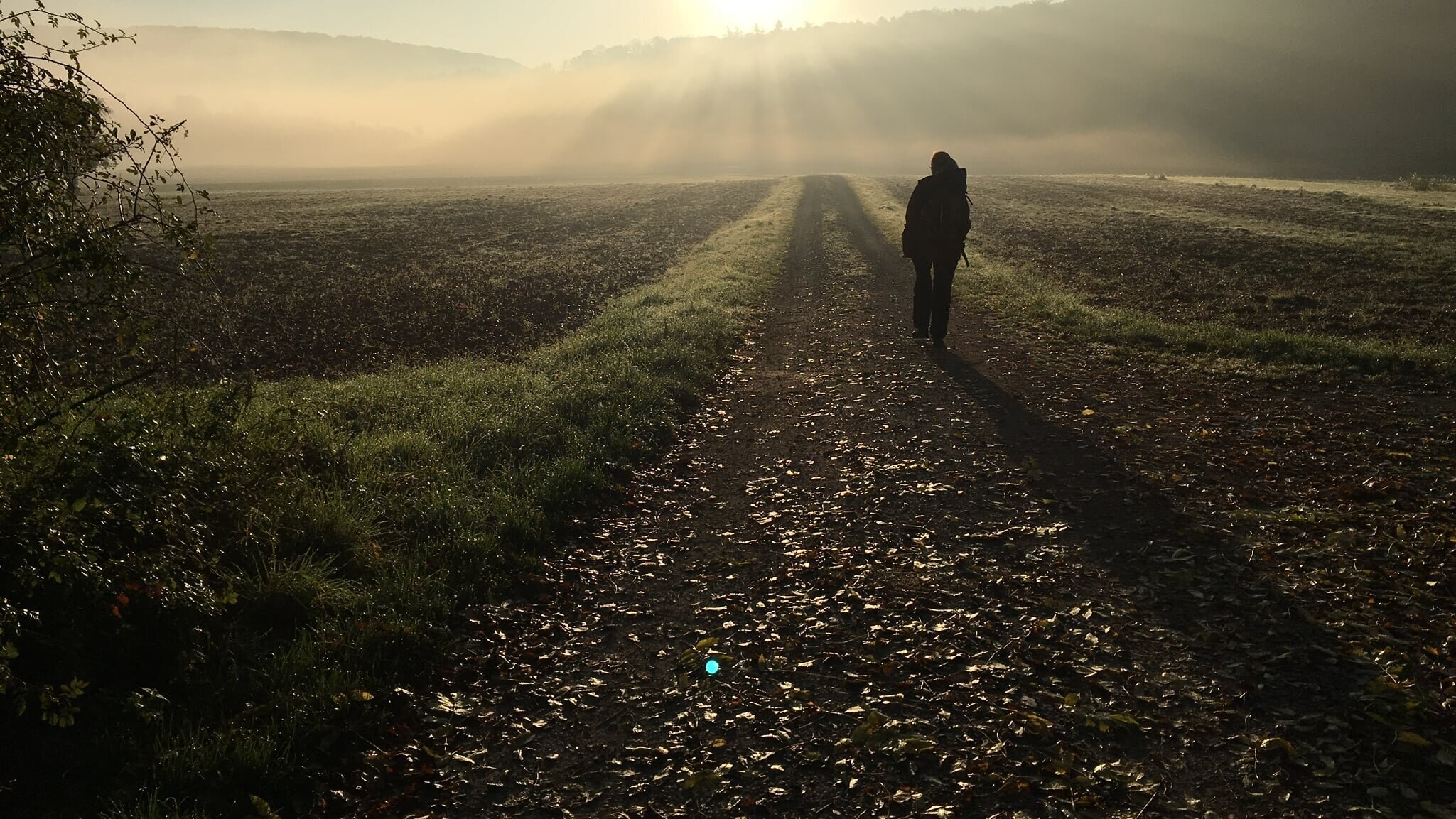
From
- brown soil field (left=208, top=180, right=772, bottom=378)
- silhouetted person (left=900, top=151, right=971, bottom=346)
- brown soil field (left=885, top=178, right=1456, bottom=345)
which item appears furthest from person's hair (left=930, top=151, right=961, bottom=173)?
brown soil field (left=208, top=180, right=772, bottom=378)

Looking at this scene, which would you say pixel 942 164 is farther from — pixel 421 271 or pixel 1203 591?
pixel 421 271

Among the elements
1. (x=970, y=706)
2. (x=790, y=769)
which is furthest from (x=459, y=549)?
(x=970, y=706)

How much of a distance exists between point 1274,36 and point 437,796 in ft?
878

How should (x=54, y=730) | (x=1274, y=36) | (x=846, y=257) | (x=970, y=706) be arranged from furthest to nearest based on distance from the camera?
(x=1274, y=36), (x=846, y=257), (x=970, y=706), (x=54, y=730)

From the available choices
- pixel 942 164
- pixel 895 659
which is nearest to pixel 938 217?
pixel 942 164

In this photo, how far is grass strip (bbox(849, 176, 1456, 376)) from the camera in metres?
13.6

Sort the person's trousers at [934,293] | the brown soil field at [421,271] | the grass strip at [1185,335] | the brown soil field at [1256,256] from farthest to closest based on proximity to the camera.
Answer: the brown soil field at [421,271] → the brown soil field at [1256,256] → the person's trousers at [934,293] → the grass strip at [1185,335]

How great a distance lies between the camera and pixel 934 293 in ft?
52.5

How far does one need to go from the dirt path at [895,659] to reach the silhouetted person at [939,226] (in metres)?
5.92

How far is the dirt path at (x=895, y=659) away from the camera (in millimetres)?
4957

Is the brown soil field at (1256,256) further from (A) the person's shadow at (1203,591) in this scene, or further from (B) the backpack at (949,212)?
(A) the person's shadow at (1203,591)

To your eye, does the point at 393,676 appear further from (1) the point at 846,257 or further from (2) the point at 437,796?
(1) the point at 846,257

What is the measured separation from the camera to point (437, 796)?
502 centimetres

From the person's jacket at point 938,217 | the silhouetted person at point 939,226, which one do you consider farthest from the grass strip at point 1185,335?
the person's jacket at point 938,217
